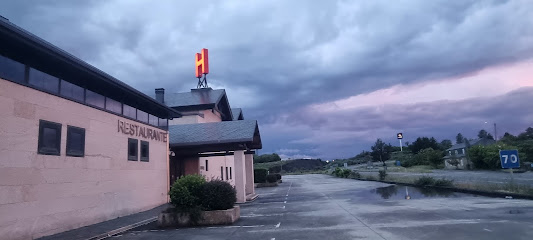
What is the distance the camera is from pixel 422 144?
107562mm

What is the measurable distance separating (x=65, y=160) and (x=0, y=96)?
323 centimetres

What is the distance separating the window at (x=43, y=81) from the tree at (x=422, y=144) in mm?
106583

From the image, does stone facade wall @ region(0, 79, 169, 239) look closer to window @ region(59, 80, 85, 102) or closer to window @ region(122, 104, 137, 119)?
window @ region(59, 80, 85, 102)

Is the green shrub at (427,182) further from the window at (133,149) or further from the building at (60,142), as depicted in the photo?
the window at (133,149)

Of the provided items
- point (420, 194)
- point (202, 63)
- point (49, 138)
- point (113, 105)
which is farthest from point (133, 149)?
point (202, 63)

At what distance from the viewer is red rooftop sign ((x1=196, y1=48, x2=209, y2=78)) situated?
3884 cm

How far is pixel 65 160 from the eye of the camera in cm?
1227

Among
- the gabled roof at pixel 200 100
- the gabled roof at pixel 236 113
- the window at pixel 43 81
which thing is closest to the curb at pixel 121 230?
the window at pixel 43 81

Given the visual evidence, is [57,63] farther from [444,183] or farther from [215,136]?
[444,183]

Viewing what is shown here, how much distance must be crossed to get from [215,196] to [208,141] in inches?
354

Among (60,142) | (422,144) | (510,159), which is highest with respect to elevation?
(422,144)

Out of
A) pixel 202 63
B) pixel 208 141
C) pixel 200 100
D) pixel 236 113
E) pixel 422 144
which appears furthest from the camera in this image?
pixel 422 144

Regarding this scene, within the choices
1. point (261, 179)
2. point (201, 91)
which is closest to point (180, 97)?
point (201, 91)

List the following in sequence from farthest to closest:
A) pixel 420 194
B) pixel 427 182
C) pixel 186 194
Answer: pixel 427 182, pixel 420 194, pixel 186 194
